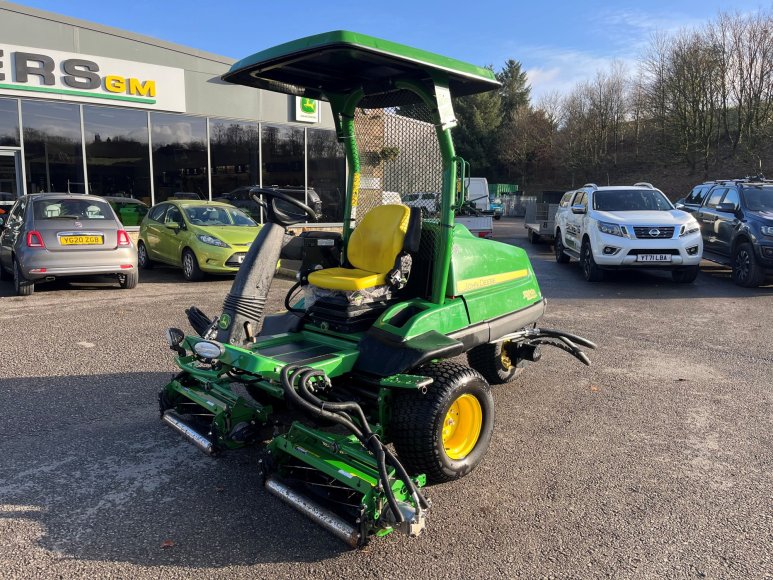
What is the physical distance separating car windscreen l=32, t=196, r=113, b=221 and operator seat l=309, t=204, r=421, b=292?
687 cm

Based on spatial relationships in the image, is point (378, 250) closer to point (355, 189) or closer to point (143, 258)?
point (355, 189)

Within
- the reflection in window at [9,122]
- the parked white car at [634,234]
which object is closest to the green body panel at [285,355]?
the parked white car at [634,234]

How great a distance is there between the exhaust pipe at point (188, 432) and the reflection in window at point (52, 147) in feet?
40.7

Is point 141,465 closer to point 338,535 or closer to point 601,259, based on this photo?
point 338,535

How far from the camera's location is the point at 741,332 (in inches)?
287

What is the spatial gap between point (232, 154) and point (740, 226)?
12971 mm

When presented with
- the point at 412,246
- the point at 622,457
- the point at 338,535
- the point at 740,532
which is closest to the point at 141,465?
the point at 338,535

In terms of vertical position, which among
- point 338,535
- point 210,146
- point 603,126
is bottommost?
point 338,535

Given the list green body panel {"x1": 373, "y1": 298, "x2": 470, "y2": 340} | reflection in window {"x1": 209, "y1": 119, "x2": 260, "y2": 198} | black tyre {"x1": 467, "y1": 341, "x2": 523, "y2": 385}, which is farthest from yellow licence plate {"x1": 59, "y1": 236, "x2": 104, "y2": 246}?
reflection in window {"x1": 209, "y1": 119, "x2": 260, "y2": 198}

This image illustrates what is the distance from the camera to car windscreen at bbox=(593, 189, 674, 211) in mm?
11141

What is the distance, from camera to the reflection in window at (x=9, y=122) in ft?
43.0

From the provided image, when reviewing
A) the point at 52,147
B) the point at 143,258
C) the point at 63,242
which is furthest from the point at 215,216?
the point at 52,147

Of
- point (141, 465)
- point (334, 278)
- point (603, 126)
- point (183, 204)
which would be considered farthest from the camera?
point (603, 126)

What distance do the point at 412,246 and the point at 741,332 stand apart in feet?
18.1
